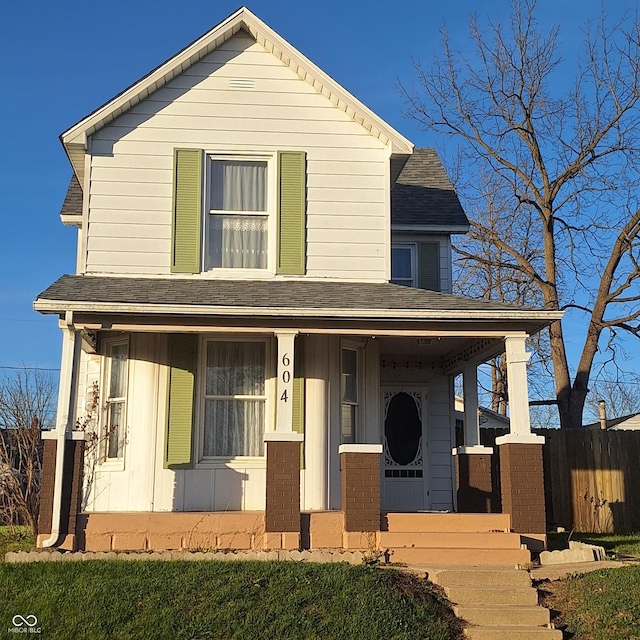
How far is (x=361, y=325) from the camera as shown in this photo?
11734 mm

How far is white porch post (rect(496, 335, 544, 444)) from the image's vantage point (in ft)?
37.9

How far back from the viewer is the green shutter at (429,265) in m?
16.0

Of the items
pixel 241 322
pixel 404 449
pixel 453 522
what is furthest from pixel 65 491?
pixel 404 449

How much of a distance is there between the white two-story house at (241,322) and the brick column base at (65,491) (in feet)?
0.08

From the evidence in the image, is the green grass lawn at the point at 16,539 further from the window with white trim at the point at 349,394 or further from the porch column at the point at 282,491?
the window with white trim at the point at 349,394

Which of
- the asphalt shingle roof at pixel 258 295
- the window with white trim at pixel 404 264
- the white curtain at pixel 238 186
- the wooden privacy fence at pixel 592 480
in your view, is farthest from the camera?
the wooden privacy fence at pixel 592 480

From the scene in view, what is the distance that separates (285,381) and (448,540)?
2.93 meters

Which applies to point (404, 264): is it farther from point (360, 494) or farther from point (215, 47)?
point (360, 494)

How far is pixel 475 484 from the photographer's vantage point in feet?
45.4

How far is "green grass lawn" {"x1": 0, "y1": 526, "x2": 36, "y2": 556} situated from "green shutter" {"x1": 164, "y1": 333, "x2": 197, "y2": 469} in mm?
2097

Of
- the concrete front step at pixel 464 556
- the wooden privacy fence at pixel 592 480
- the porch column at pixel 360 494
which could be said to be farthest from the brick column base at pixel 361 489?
the wooden privacy fence at pixel 592 480

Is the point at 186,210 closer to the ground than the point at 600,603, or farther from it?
farther from it

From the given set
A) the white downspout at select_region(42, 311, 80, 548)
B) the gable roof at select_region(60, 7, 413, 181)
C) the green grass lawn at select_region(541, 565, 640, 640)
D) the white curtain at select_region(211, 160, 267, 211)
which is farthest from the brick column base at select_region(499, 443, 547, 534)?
the white downspout at select_region(42, 311, 80, 548)

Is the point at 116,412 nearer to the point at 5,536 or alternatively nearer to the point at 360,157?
the point at 5,536
